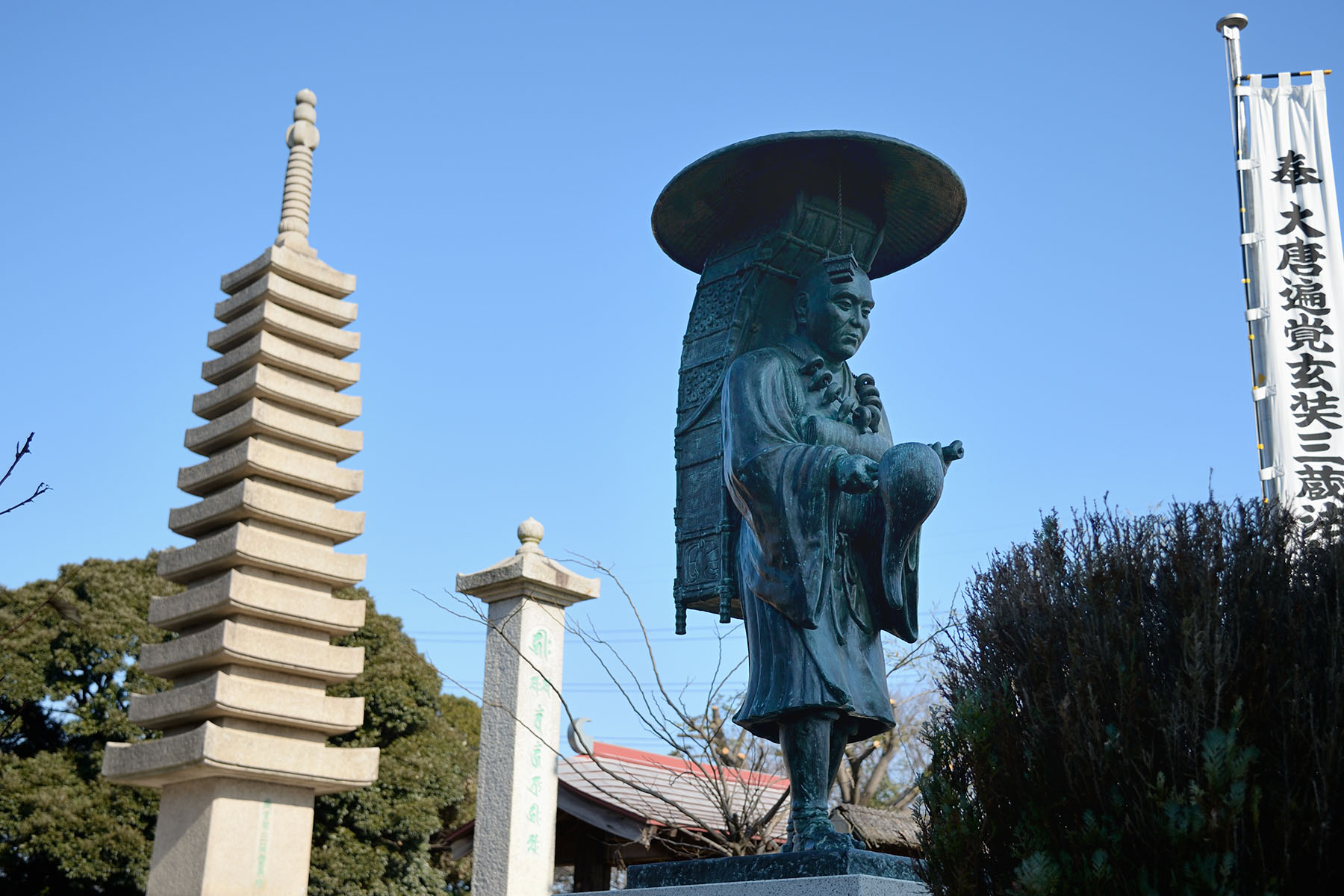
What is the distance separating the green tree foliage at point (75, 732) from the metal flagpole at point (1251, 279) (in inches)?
551

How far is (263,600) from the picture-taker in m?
14.8

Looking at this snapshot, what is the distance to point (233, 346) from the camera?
1723cm

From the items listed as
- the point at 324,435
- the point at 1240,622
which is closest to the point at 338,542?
the point at 324,435

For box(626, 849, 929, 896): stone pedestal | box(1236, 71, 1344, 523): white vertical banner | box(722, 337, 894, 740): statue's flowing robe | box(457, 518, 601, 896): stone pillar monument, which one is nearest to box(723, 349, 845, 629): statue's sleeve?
→ box(722, 337, 894, 740): statue's flowing robe

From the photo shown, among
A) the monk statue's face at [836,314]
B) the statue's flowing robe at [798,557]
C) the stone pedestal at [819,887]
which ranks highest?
the monk statue's face at [836,314]

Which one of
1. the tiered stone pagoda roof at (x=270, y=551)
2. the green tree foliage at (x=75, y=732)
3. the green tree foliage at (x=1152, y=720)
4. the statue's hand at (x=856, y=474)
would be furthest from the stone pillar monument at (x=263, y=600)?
the green tree foliage at (x=1152, y=720)

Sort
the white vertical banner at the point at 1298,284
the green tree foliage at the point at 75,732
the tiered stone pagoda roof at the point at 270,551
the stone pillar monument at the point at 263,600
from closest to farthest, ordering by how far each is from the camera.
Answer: the white vertical banner at the point at 1298,284
the stone pillar monument at the point at 263,600
the tiered stone pagoda roof at the point at 270,551
the green tree foliage at the point at 75,732

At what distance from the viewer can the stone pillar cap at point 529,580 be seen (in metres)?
10.8

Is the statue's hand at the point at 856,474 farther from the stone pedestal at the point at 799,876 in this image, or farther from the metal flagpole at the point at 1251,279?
the metal flagpole at the point at 1251,279

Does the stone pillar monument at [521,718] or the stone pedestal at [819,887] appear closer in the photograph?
the stone pedestal at [819,887]

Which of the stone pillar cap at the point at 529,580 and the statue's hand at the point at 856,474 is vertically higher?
the stone pillar cap at the point at 529,580

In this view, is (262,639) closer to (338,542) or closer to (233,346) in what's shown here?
(338,542)

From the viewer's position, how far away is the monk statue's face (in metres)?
4.53

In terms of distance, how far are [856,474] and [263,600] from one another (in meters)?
12.4
